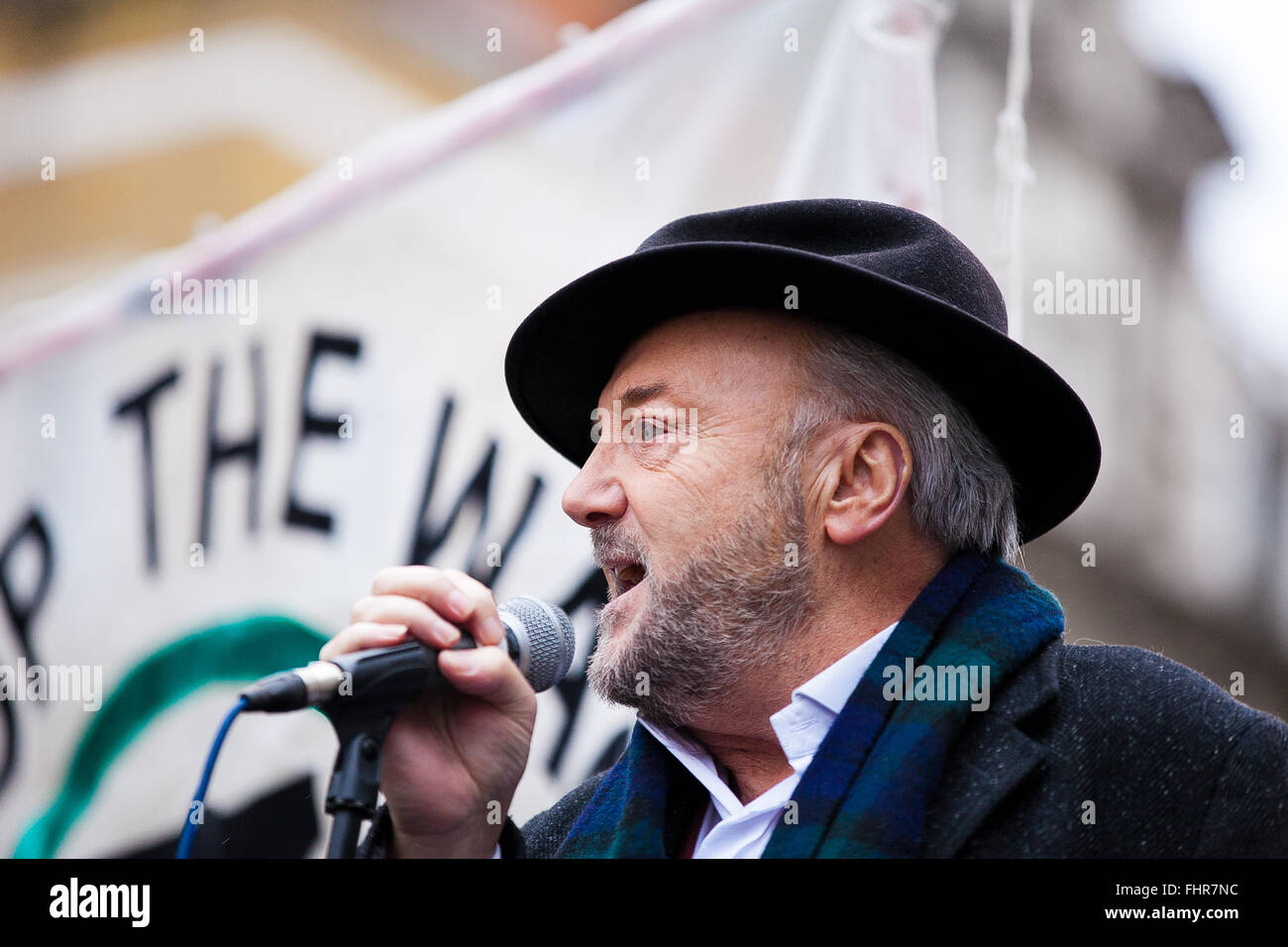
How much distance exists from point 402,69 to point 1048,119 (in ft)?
5.84

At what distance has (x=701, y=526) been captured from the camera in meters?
2.15

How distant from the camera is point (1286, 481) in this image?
3.03 meters

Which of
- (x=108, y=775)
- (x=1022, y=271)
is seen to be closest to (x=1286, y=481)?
(x=1022, y=271)

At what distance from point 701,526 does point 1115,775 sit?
0.79 meters

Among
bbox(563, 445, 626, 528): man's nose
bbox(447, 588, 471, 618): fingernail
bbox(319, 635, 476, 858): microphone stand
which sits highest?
bbox(563, 445, 626, 528): man's nose

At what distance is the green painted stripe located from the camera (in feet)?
10.3

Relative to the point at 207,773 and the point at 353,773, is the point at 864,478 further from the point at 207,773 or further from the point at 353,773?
the point at 207,773

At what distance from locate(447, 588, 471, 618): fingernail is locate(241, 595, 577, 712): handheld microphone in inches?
2.3

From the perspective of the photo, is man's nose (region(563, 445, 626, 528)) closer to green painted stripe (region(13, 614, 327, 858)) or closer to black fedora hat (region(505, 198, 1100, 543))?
black fedora hat (region(505, 198, 1100, 543))

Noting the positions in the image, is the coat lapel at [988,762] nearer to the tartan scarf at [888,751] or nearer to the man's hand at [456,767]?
the tartan scarf at [888,751]

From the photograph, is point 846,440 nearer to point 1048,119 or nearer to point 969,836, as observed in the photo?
point 969,836

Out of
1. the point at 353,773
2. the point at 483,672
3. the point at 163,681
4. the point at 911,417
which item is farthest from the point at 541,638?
the point at 163,681

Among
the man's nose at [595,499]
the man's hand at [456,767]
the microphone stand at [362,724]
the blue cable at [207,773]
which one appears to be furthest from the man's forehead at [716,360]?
the blue cable at [207,773]

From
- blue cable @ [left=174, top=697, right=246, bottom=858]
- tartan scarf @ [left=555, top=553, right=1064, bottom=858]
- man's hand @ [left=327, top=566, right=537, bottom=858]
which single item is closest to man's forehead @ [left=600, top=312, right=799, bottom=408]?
tartan scarf @ [left=555, top=553, right=1064, bottom=858]
